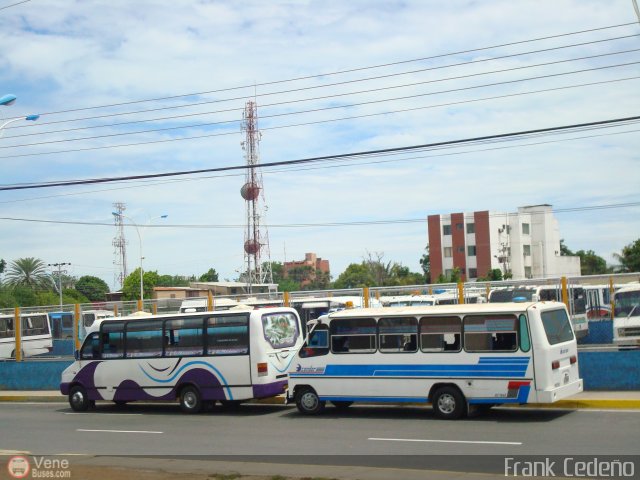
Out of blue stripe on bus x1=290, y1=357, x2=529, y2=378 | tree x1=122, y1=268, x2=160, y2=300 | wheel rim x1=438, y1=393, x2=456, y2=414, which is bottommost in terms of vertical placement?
wheel rim x1=438, y1=393, x2=456, y2=414

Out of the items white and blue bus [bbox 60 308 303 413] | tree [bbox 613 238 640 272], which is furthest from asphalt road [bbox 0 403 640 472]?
tree [bbox 613 238 640 272]

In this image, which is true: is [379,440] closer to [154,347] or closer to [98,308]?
[154,347]

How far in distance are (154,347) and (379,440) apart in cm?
832

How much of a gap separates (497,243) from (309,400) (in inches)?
2415

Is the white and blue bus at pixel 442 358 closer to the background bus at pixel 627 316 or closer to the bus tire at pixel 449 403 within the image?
the bus tire at pixel 449 403

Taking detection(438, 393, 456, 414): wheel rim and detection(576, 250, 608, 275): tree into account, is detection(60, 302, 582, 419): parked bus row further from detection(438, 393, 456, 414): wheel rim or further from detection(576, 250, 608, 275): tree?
detection(576, 250, 608, 275): tree

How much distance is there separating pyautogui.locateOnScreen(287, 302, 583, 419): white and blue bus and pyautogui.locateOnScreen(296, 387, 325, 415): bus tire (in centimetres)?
2

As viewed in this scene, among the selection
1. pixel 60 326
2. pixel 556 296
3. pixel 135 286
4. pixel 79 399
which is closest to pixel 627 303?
pixel 556 296

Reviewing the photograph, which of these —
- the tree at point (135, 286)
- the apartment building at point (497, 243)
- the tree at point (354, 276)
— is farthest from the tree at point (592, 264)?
the tree at point (135, 286)

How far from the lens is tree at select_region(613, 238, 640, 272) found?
69312 millimetres

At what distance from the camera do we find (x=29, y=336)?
35062mm

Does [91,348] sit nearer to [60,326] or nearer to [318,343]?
[318,343]

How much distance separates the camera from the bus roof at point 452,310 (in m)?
15.6

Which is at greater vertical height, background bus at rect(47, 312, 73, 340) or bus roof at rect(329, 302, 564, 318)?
bus roof at rect(329, 302, 564, 318)
